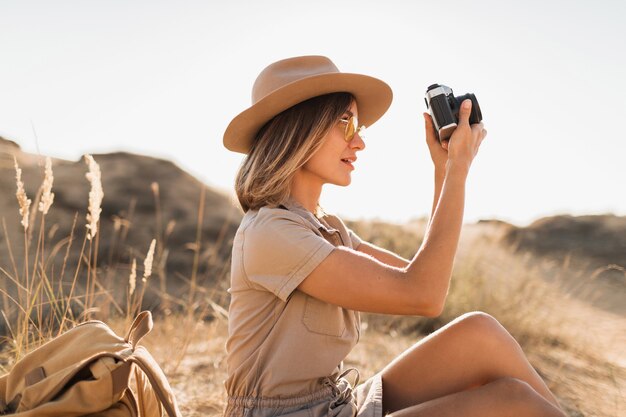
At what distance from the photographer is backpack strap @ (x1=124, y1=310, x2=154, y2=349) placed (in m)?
1.71

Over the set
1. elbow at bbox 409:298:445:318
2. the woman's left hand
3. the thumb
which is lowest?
elbow at bbox 409:298:445:318

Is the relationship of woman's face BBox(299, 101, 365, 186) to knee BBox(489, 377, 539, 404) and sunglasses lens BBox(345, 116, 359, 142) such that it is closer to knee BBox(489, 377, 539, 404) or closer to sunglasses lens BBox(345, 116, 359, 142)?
sunglasses lens BBox(345, 116, 359, 142)

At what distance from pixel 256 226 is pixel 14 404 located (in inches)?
31.4

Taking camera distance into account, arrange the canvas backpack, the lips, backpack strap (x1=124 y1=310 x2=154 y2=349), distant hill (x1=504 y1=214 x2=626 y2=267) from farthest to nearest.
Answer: distant hill (x1=504 y1=214 x2=626 y2=267) < the lips < backpack strap (x1=124 y1=310 x2=154 y2=349) < the canvas backpack

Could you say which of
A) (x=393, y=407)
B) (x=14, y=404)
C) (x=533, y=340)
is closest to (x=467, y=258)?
(x=533, y=340)

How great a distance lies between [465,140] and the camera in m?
1.99

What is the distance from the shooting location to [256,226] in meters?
1.89

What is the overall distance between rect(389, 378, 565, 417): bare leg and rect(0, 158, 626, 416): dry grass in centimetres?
151

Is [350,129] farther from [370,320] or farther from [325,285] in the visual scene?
[370,320]

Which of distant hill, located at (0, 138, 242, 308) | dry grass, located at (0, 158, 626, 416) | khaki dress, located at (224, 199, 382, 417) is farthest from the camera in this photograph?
distant hill, located at (0, 138, 242, 308)

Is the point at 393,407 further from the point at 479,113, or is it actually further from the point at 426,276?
the point at 479,113

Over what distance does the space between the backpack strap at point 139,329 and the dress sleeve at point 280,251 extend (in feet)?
1.06

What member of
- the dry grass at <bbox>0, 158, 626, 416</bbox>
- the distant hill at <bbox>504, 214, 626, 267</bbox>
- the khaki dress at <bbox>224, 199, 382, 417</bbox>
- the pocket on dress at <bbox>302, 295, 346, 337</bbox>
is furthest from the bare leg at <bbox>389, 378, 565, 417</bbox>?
the distant hill at <bbox>504, 214, 626, 267</bbox>

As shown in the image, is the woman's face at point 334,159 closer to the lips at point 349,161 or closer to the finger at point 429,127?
the lips at point 349,161
